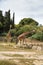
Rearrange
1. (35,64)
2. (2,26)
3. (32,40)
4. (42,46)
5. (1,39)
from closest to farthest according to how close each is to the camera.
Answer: (35,64) < (42,46) < (32,40) < (1,39) < (2,26)

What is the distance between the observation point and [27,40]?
117 ft

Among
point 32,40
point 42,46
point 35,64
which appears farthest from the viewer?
point 32,40

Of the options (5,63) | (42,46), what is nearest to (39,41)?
(42,46)

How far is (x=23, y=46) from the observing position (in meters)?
34.1

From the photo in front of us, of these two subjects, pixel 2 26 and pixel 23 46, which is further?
pixel 2 26

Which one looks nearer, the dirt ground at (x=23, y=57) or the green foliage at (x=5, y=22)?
the dirt ground at (x=23, y=57)

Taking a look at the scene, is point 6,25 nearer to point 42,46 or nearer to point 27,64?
point 42,46

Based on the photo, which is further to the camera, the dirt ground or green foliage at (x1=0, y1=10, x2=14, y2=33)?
green foliage at (x1=0, y1=10, x2=14, y2=33)

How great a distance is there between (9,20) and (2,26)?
2.93m

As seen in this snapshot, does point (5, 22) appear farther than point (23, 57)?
Yes

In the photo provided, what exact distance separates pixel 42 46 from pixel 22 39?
17.6 ft

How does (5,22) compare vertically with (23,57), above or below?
above

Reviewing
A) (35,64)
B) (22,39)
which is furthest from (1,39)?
(35,64)

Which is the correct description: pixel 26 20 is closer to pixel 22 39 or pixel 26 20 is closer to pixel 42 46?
pixel 22 39
